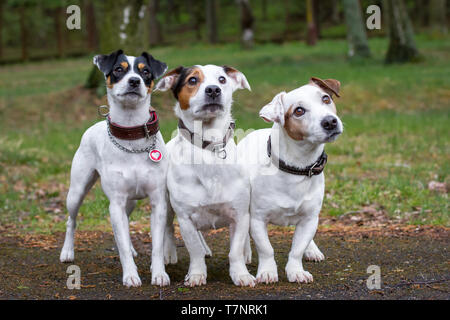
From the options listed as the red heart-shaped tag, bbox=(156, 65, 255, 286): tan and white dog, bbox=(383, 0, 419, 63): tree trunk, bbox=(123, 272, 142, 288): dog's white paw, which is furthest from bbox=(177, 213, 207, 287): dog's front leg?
bbox=(383, 0, 419, 63): tree trunk

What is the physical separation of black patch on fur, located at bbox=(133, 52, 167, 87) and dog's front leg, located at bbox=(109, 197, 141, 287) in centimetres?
106

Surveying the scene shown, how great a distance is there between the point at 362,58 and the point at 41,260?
58.4 ft

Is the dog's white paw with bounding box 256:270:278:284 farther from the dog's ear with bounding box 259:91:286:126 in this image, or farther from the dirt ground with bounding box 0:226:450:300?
the dog's ear with bounding box 259:91:286:126

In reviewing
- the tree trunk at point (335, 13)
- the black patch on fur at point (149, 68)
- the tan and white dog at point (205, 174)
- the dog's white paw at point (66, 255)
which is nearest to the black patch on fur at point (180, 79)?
the tan and white dog at point (205, 174)

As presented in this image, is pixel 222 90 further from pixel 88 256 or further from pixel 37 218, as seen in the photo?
pixel 37 218

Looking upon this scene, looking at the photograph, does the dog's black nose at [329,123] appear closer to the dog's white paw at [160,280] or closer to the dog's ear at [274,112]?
the dog's ear at [274,112]

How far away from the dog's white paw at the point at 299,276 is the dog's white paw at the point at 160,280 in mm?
1022

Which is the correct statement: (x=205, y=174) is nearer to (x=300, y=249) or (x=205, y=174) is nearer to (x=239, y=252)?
(x=239, y=252)

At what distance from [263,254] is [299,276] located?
1.12 feet

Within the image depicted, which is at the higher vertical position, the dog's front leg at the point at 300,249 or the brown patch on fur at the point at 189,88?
the brown patch on fur at the point at 189,88

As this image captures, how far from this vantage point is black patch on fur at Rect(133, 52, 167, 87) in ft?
17.4

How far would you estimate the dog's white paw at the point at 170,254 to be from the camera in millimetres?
6062

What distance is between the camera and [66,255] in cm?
623

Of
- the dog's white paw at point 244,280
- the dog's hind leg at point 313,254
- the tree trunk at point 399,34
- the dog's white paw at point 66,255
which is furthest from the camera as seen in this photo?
the tree trunk at point 399,34
